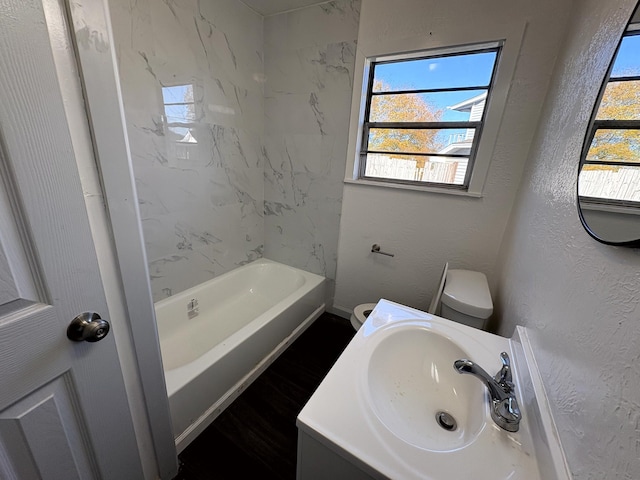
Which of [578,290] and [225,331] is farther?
[225,331]

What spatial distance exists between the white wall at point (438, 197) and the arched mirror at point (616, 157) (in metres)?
0.81

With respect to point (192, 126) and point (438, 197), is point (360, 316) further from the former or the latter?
point (192, 126)

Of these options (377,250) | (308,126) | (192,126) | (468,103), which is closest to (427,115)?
(468,103)

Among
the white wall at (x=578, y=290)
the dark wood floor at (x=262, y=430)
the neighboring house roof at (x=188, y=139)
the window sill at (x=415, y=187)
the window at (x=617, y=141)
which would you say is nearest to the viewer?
the white wall at (x=578, y=290)

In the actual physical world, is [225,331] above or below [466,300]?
below

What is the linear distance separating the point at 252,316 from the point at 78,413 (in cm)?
153

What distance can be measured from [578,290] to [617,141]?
1.19 feet

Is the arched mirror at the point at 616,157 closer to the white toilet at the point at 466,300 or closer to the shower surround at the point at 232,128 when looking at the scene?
the white toilet at the point at 466,300

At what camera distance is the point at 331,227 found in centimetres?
214

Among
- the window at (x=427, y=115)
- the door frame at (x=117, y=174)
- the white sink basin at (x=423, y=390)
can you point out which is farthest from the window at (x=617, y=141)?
the door frame at (x=117, y=174)

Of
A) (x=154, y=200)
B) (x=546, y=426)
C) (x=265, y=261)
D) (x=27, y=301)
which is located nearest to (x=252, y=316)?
(x=265, y=261)

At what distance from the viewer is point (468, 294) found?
1.29 meters

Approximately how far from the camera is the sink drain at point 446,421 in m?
0.78

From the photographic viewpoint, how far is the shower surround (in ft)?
4.94
